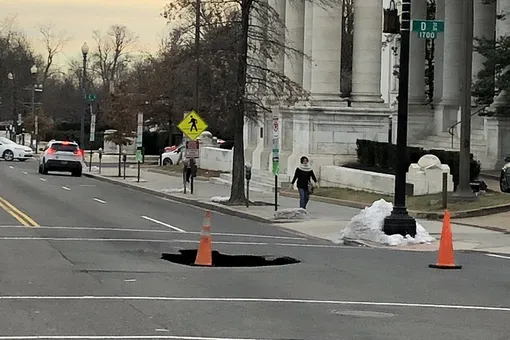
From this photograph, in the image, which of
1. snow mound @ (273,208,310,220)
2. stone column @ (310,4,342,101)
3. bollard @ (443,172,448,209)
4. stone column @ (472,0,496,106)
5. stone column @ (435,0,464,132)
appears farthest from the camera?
stone column @ (435,0,464,132)

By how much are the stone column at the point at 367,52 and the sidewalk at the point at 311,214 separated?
20.5ft

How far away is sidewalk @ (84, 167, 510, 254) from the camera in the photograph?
2095 cm

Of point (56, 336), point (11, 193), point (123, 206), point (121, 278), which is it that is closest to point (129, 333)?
point (56, 336)

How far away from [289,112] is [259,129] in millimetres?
5674

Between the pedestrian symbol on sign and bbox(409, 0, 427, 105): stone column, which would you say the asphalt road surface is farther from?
bbox(409, 0, 427, 105): stone column

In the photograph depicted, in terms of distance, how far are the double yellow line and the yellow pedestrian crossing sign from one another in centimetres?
761

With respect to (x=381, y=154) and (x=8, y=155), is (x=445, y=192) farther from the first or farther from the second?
(x=8, y=155)

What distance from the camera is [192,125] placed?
35.4 m

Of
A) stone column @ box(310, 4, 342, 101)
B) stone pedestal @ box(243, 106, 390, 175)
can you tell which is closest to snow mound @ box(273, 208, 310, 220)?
stone pedestal @ box(243, 106, 390, 175)

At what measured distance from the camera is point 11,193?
34094 millimetres

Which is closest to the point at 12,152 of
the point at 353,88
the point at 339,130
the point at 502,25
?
the point at 339,130

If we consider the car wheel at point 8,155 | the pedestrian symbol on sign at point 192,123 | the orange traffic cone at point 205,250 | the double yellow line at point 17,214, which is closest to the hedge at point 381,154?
the pedestrian symbol on sign at point 192,123

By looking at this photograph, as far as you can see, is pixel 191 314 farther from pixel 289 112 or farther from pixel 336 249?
pixel 289 112

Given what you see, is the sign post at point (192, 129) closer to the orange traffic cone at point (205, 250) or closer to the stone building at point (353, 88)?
the stone building at point (353, 88)
